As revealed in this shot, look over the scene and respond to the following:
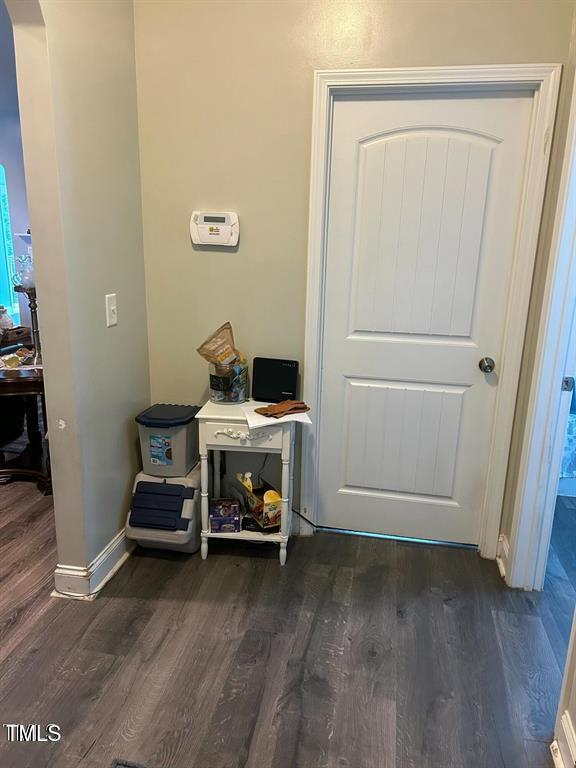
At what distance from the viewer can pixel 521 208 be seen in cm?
219

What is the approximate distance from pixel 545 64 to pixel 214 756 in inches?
103

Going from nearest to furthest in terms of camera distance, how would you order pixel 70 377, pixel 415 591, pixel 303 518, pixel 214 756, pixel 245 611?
pixel 214 756 < pixel 70 377 < pixel 245 611 < pixel 415 591 < pixel 303 518

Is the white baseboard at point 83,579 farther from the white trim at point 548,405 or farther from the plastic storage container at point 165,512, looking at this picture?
the white trim at point 548,405

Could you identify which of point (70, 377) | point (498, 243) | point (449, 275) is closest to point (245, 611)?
point (70, 377)

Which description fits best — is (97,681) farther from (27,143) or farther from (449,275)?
(449,275)

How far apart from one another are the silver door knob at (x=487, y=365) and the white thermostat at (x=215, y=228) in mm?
1216

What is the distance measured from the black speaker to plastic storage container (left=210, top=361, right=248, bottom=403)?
0.07 m

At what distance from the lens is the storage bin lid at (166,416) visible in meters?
2.34

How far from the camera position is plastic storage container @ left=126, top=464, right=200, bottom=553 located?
2.35m

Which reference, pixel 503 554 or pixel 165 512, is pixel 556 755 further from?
pixel 165 512

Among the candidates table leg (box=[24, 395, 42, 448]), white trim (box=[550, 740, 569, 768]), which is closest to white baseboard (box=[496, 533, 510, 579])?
white trim (box=[550, 740, 569, 768])

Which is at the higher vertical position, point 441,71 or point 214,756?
point 441,71

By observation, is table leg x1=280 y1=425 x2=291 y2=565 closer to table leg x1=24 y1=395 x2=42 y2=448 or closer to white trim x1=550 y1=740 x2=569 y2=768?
white trim x1=550 y1=740 x2=569 y2=768

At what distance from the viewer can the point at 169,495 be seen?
238 cm
